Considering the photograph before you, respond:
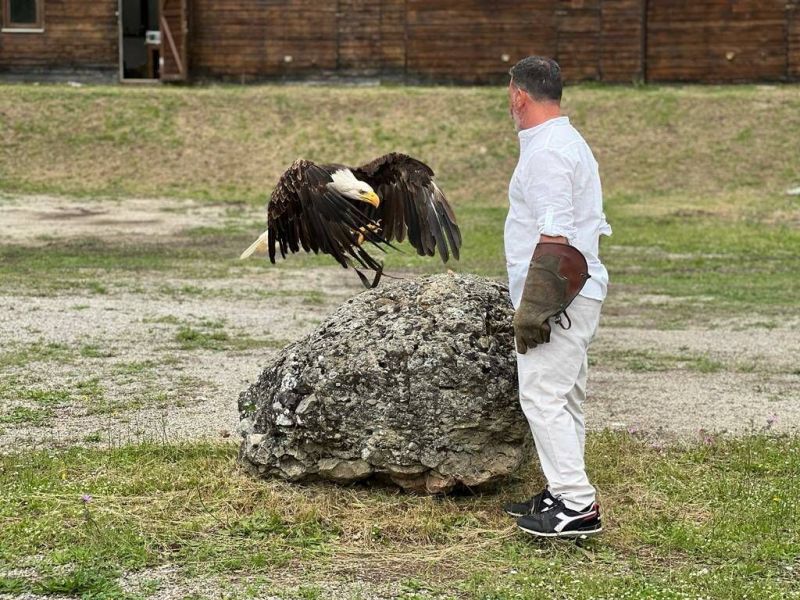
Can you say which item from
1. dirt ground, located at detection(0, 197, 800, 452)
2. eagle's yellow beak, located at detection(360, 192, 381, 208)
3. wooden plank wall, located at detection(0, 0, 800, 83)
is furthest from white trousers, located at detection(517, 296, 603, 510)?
wooden plank wall, located at detection(0, 0, 800, 83)

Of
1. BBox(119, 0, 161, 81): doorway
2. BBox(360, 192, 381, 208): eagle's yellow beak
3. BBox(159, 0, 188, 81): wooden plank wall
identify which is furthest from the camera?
BBox(119, 0, 161, 81): doorway

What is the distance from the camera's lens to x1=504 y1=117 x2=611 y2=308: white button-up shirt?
516cm

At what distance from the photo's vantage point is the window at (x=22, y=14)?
31.2m

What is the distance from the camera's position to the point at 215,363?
9906 mm

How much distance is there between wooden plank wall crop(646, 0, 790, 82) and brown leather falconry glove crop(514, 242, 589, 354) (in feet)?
88.9

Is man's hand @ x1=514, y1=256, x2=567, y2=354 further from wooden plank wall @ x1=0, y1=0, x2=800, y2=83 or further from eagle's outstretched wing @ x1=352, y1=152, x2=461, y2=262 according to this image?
wooden plank wall @ x1=0, y1=0, x2=800, y2=83

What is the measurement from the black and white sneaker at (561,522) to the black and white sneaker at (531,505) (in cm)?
4

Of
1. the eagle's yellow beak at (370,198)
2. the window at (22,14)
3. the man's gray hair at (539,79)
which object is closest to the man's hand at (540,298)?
the man's gray hair at (539,79)

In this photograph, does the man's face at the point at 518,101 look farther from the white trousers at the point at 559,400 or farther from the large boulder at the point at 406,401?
the large boulder at the point at 406,401

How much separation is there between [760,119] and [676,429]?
2105cm

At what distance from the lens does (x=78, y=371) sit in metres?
9.41

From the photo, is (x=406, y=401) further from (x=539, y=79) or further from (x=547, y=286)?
(x=539, y=79)

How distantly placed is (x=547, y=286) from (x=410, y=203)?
250cm

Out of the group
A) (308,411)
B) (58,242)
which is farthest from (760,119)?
(308,411)
